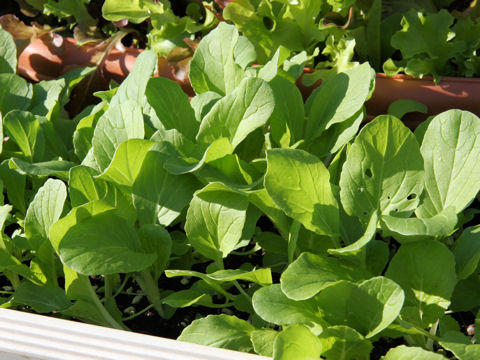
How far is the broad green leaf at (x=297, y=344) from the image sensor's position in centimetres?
59

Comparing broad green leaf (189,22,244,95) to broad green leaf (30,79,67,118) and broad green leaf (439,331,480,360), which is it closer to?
broad green leaf (30,79,67,118)

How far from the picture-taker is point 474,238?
69cm

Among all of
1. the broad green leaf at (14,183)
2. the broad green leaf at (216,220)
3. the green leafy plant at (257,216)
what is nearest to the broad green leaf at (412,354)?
the green leafy plant at (257,216)

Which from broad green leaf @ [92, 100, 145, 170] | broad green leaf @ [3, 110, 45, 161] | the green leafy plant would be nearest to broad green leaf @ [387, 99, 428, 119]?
the green leafy plant

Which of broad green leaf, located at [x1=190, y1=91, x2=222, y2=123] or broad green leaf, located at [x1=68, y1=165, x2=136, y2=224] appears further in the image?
broad green leaf, located at [x1=190, y1=91, x2=222, y2=123]

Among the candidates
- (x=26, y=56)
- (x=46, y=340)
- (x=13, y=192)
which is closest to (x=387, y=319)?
(x=46, y=340)

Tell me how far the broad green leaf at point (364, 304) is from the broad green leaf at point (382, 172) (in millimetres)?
96

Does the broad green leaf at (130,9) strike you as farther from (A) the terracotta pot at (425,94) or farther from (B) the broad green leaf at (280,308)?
(B) the broad green leaf at (280,308)

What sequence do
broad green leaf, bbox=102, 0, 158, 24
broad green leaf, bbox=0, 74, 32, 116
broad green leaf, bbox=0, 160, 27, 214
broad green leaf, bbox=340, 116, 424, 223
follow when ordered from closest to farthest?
broad green leaf, bbox=340, 116, 424, 223 → broad green leaf, bbox=0, 160, 27, 214 → broad green leaf, bbox=0, 74, 32, 116 → broad green leaf, bbox=102, 0, 158, 24

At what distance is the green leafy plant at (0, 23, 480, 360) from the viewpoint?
0.64 metres

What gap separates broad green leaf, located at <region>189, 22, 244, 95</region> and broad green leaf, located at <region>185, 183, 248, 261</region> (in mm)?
209

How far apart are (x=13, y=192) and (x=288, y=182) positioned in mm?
421

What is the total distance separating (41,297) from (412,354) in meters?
0.42

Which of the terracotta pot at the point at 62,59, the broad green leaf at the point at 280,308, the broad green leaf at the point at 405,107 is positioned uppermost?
the broad green leaf at the point at 280,308
